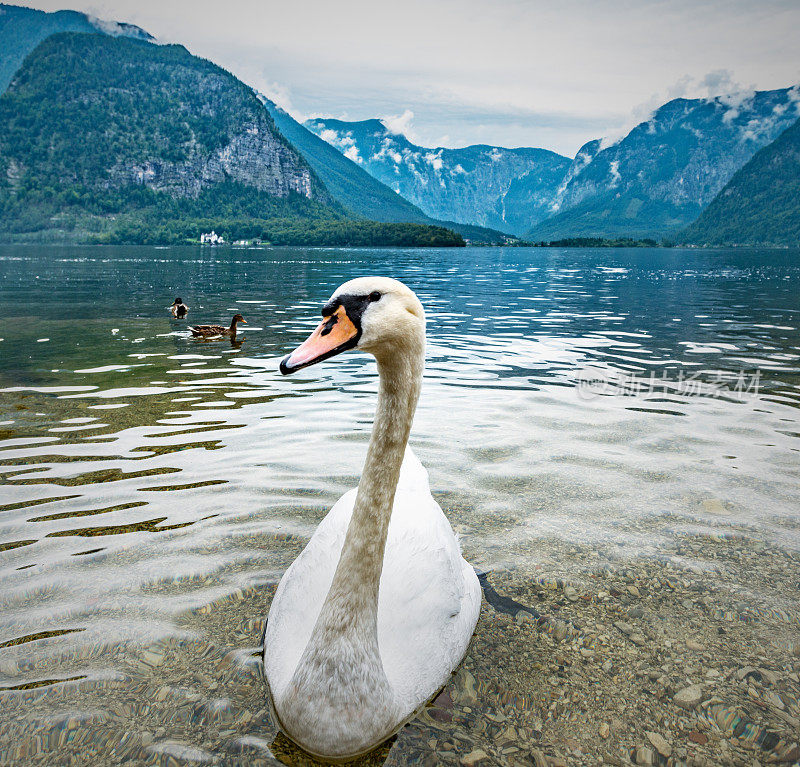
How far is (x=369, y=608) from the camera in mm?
3402

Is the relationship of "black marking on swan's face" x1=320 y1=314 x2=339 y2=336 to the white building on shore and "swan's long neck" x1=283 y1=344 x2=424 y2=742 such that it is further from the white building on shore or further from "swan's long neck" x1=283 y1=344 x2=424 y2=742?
the white building on shore

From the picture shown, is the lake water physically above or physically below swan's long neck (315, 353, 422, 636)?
below

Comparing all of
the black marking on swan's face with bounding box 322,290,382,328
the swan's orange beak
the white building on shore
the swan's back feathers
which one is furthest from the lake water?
the white building on shore

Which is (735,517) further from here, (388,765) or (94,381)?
(94,381)

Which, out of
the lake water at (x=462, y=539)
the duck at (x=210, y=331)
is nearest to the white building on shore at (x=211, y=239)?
the duck at (x=210, y=331)

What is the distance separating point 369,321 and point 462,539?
3634mm

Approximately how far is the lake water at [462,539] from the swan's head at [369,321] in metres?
2.33

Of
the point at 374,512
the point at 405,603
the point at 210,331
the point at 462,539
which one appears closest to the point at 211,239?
the point at 210,331

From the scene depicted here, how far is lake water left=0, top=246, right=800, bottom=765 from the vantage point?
376 centimetres

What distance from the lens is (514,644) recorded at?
4.53 metres

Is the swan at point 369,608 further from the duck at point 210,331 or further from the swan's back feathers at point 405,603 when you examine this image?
the duck at point 210,331

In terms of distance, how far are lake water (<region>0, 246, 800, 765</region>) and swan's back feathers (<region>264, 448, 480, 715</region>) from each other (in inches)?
11.3

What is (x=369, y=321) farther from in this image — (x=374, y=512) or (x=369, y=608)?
(x=369, y=608)

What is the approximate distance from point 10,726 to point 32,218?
22030cm
